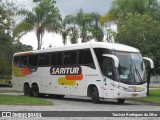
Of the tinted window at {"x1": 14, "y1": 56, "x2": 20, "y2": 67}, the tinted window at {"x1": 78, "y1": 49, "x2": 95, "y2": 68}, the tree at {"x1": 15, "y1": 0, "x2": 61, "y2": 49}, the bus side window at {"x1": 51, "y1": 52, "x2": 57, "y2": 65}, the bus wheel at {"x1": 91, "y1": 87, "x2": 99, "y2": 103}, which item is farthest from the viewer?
the tree at {"x1": 15, "y1": 0, "x2": 61, "y2": 49}

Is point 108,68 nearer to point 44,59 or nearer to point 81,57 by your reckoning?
point 81,57

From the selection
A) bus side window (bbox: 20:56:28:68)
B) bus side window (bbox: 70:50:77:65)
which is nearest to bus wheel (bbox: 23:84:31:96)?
bus side window (bbox: 20:56:28:68)

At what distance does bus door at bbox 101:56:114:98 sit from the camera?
937 inches

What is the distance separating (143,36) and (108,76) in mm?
7709

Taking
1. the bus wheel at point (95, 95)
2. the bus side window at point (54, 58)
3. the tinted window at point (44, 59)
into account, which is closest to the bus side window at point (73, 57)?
the bus side window at point (54, 58)

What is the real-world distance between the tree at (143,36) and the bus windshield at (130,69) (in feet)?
16.6

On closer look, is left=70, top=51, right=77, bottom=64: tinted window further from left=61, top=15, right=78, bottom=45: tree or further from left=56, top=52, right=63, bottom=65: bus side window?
left=61, top=15, right=78, bottom=45: tree

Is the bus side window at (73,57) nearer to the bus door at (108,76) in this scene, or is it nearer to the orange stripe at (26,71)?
the bus door at (108,76)

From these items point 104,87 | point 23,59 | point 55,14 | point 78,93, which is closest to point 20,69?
point 23,59

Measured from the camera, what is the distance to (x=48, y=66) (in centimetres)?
2941

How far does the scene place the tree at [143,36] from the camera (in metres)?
29.8

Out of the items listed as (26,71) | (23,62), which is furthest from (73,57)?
(23,62)

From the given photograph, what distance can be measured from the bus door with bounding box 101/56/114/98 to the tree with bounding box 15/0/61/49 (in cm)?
2703

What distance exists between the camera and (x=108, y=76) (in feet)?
78.7
